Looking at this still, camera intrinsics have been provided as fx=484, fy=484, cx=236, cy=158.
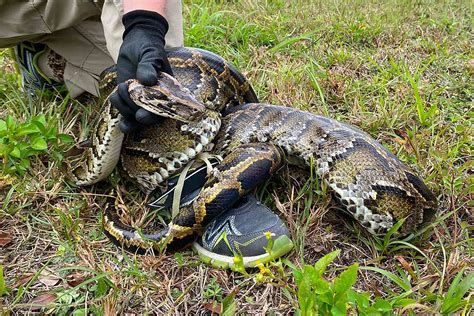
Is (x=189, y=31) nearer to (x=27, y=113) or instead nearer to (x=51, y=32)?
(x=51, y=32)

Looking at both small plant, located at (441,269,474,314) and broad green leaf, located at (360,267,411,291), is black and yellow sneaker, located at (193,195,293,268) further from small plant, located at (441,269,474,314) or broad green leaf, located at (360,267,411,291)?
small plant, located at (441,269,474,314)

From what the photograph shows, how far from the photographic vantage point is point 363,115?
14.2 feet

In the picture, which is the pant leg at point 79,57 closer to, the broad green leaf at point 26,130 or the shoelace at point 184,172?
the broad green leaf at point 26,130

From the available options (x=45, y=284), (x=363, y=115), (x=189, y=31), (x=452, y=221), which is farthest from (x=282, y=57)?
(x=45, y=284)

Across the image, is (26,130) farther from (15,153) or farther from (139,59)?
(139,59)

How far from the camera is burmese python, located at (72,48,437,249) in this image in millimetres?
2984

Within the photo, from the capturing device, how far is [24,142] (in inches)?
139

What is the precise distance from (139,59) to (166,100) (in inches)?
12.1

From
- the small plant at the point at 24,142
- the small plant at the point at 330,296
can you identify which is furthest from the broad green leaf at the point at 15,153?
the small plant at the point at 330,296

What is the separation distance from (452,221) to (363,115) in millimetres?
1391

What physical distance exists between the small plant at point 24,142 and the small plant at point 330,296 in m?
2.19

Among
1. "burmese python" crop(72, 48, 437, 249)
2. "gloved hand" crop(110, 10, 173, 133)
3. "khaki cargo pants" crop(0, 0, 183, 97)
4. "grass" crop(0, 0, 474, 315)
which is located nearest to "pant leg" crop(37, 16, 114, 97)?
"khaki cargo pants" crop(0, 0, 183, 97)

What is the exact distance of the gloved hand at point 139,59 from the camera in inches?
118

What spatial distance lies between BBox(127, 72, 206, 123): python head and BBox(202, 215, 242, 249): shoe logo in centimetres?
70
